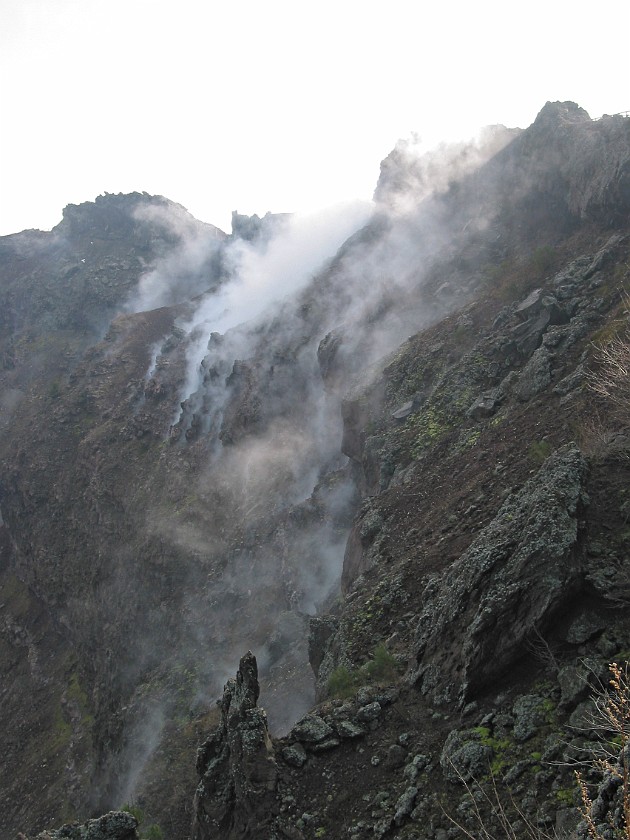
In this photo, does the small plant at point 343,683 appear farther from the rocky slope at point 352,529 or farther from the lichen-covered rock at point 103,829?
the lichen-covered rock at point 103,829

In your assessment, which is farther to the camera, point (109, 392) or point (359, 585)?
point (109, 392)

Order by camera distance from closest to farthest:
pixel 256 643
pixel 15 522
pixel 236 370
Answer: pixel 256 643, pixel 236 370, pixel 15 522

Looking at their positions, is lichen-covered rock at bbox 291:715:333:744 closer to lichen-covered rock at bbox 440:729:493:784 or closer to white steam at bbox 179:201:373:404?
lichen-covered rock at bbox 440:729:493:784

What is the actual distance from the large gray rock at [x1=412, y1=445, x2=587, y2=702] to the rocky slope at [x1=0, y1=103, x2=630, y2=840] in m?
0.05

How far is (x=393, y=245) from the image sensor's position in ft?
111

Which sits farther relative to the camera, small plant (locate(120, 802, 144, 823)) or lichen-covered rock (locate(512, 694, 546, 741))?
small plant (locate(120, 802, 144, 823))

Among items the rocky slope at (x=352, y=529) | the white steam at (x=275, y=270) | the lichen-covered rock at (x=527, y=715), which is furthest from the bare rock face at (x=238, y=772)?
the white steam at (x=275, y=270)

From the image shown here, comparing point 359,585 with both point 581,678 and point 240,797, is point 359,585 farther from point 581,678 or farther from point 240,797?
point 581,678

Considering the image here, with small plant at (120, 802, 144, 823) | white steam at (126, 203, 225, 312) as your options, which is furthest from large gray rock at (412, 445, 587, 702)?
white steam at (126, 203, 225, 312)

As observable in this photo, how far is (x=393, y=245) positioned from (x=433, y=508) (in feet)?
75.4

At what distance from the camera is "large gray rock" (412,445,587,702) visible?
8211 millimetres

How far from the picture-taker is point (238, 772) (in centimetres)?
Answer: 920

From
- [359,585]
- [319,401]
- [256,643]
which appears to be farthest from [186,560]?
[359,585]

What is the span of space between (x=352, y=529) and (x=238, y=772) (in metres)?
9.33
